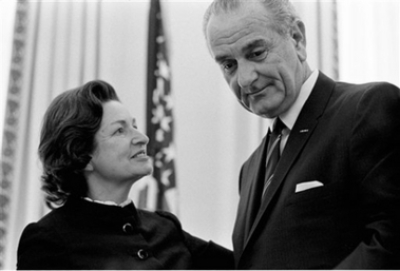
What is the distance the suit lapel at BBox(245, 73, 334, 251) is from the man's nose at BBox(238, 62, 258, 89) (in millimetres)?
171

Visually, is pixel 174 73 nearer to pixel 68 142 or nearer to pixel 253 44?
pixel 68 142

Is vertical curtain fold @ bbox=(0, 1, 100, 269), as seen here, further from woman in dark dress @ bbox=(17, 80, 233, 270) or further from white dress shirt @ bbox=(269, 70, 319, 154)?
white dress shirt @ bbox=(269, 70, 319, 154)

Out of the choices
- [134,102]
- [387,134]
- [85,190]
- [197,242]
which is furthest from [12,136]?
[387,134]

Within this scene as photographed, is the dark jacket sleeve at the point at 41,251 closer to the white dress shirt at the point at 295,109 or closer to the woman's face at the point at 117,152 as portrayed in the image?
the woman's face at the point at 117,152

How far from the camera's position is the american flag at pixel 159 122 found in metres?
3.22

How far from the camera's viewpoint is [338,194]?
152 centimetres

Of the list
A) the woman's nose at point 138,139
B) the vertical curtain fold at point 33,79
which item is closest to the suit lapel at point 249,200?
the woman's nose at point 138,139

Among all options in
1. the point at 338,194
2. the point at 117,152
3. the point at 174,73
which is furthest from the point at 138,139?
the point at 174,73

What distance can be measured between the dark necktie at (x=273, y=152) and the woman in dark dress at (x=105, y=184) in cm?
34

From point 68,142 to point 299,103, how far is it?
0.72m

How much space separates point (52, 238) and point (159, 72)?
70.9 inches

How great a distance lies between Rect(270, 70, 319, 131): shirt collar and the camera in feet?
5.87

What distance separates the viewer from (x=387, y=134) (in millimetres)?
1468

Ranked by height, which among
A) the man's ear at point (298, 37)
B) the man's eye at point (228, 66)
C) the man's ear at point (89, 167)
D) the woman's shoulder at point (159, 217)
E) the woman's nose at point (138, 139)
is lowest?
the woman's shoulder at point (159, 217)
